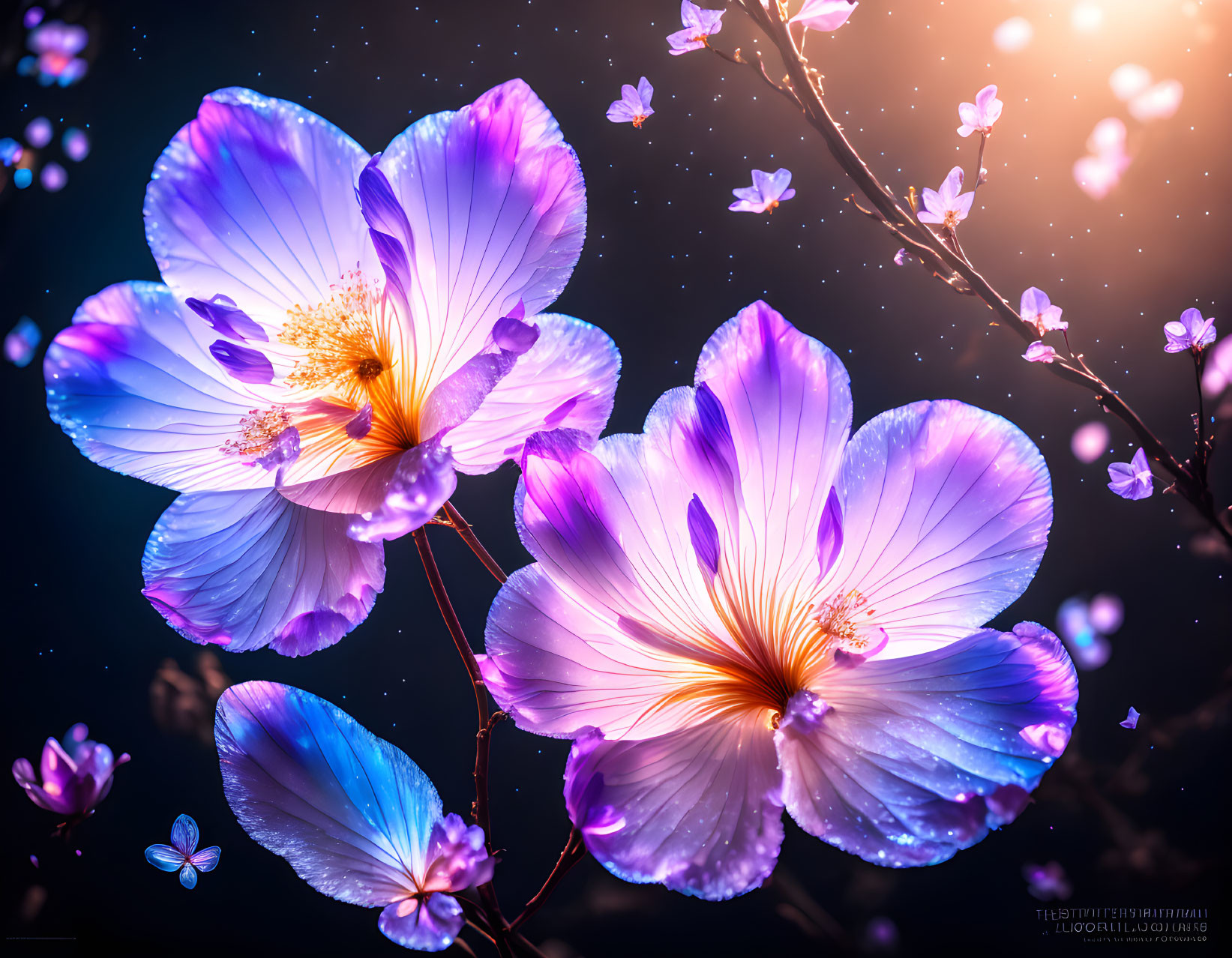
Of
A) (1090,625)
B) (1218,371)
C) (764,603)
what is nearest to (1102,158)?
(1218,371)

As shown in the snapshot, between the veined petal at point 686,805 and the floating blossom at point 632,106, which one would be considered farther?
the floating blossom at point 632,106

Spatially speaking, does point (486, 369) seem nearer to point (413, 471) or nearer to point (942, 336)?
point (413, 471)

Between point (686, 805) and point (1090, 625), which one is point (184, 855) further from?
point (1090, 625)

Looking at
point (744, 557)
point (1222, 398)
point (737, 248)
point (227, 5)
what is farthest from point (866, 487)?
point (227, 5)

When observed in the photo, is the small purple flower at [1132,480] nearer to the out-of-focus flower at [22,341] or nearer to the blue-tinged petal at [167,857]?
the blue-tinged petal at [167,857]

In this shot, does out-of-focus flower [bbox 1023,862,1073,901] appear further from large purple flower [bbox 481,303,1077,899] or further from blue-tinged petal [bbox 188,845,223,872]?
blue-tinged petal [bbox 188,845,223,872]

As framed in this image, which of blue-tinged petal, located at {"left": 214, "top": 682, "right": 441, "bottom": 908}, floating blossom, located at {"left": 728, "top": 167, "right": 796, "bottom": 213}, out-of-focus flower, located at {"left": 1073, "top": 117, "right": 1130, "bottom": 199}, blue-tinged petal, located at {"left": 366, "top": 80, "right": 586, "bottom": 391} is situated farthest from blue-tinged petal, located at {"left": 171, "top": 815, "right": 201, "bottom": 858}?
out-of-focus flower, located at {"left": 1073, "top": 117, "right": 1130, "bottom": 199}

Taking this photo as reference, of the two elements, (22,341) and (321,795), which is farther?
(22,341)

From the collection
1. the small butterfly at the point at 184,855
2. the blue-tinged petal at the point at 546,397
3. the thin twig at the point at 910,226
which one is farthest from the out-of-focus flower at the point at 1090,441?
the small butterfly at the point at 184,855
